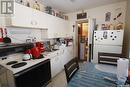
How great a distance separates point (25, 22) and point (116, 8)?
3.06m

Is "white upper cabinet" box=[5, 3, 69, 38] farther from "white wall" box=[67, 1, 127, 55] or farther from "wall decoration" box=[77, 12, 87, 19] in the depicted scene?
"white wall" box=[67, 1, 127, 55]

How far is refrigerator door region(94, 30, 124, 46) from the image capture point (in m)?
2.56

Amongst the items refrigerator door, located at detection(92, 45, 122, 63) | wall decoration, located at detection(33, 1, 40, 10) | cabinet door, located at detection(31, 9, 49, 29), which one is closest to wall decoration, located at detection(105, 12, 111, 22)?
refrigerator door, located at detection(92, 45, 122, 63)

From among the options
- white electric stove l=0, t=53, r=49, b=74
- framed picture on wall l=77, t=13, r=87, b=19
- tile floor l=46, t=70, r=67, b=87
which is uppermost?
framed picture on wall l=77, t=13, r=87, b=19

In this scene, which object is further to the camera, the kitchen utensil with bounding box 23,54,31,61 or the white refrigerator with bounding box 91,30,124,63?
the white refrigerator with bounding box 91,30,124,63

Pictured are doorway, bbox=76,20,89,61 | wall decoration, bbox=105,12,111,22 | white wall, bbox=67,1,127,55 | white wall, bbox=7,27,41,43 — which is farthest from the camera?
doorway, bbox=76,20,89,61

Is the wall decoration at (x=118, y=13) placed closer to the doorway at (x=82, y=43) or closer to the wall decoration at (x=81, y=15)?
the wall decoration at (x=81, y=15)

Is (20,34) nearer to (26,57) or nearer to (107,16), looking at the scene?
(26,57)

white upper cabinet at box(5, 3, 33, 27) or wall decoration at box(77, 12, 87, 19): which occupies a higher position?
wall decoration at box(77, 12, 87, 19)

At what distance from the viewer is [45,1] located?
2.60 metres

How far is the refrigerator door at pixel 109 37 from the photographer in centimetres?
256

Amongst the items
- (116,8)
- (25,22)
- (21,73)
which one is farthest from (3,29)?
(116,8)

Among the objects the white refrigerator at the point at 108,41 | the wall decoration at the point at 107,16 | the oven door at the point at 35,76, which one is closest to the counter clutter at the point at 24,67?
the oven door at the point at 35,76

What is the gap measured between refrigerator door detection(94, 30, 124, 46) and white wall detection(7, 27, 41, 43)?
81.0 inches
